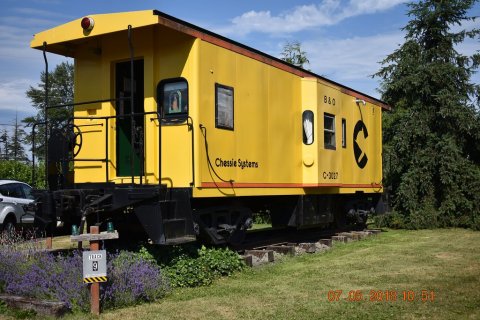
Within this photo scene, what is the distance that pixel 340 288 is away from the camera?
721 centimetres

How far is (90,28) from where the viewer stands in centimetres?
783

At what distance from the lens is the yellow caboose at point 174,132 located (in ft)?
24.5

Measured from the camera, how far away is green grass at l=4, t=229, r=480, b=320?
591cm

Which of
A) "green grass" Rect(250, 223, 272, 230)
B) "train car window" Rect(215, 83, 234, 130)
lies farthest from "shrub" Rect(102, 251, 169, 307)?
"green grass" Rect(250, 223, 272, 230)

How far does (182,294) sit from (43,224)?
2.47 m

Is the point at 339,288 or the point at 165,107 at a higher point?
the point at 165,107

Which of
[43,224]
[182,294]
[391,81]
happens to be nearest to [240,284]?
[182,294]

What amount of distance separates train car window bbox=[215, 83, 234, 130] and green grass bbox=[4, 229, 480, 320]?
2375 mm

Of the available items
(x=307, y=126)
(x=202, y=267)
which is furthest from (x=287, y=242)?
(x=202, y=267)

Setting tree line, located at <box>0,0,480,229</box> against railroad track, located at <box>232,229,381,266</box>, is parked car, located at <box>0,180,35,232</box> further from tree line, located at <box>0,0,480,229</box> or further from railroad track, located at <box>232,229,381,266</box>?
railroad track, located at <box>232,229,381,266</box>

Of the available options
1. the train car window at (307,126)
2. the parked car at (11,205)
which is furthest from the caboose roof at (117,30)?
the parked car at (11,205)

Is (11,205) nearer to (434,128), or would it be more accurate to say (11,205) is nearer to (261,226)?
(261,226)

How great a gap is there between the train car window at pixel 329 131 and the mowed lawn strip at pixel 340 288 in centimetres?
230

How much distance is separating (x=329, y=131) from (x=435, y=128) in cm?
633
